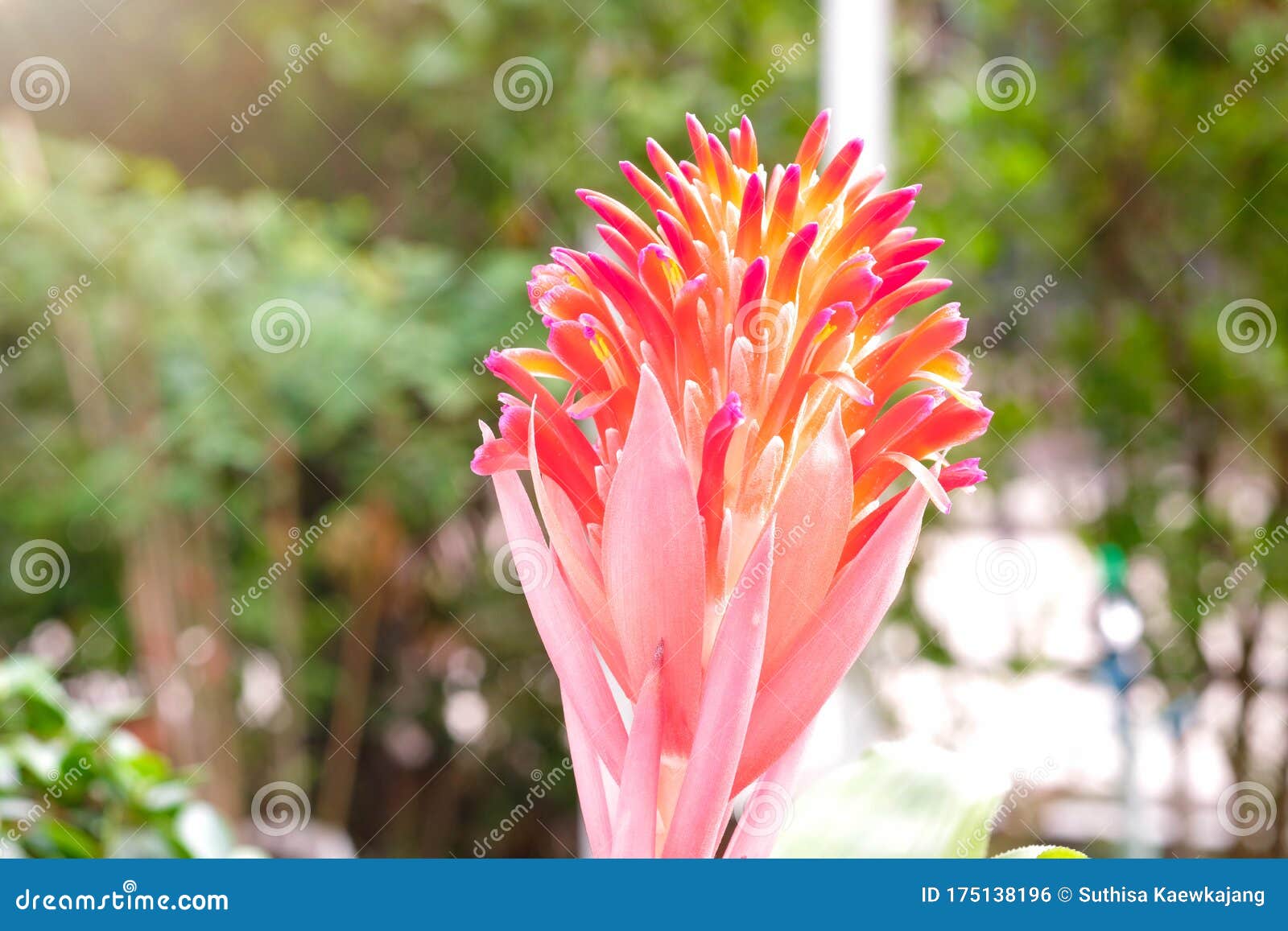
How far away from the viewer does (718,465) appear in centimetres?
31

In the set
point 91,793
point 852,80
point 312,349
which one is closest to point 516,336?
point 312,349

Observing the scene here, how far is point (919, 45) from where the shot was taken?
2.12m

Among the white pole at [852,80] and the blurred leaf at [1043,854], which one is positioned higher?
the white pole at [852,80]

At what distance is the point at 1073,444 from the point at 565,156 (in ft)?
3.52

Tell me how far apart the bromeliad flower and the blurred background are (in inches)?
59.5

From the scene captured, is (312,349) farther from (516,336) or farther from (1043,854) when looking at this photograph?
(1043,854)

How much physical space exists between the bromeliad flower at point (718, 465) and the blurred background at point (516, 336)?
4.96 ft

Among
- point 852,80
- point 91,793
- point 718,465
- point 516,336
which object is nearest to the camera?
point 718,465

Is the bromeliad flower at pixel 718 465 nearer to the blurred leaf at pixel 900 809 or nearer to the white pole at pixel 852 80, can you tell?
the blurred leaf at pixel 900 809

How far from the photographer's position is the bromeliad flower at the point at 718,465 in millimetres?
304

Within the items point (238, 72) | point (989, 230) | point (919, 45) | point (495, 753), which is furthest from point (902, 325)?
point (238, 72)

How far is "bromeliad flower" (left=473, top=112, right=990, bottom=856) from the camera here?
30 cm


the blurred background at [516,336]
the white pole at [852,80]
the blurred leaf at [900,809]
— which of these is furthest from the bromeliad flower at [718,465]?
the blurred background at [516,336]

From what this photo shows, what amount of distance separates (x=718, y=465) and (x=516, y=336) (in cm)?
162
